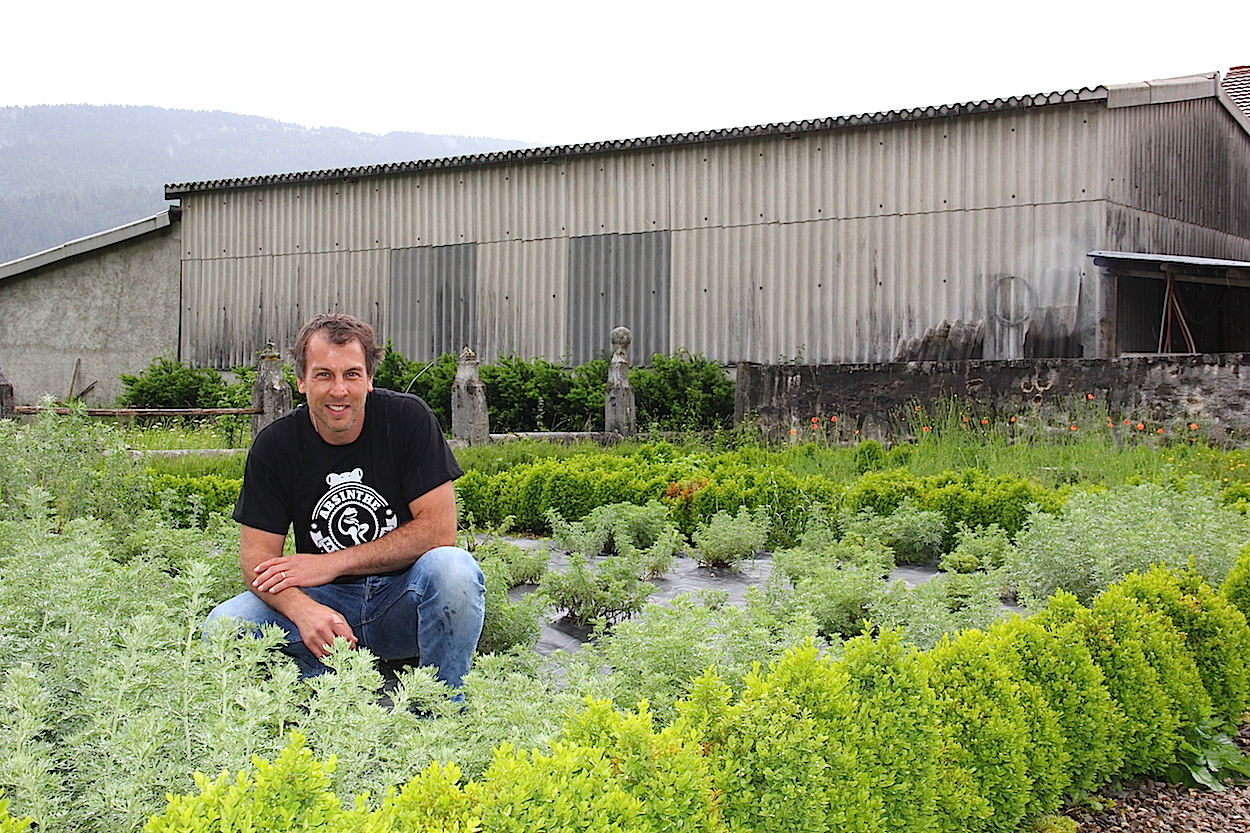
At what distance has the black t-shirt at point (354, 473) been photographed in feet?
12.8

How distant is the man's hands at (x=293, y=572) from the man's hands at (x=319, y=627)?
0.33 feet

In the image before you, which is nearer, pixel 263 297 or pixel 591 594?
pixel 591 594

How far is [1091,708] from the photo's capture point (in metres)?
3.48

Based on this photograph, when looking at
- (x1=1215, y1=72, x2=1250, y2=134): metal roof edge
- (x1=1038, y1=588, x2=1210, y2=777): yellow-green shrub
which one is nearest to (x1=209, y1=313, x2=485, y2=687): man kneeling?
(x1=1038, y1=588, x2=1210, y2=777): yellow-green shrub

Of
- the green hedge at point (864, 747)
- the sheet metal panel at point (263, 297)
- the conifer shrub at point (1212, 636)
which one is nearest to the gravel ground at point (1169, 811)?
the green hedge at point (864, 747)

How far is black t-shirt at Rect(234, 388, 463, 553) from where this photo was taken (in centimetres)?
391

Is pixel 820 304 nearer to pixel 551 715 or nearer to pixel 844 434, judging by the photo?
pixel 844 434

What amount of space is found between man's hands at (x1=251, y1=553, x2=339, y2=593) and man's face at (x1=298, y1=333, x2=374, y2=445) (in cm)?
47

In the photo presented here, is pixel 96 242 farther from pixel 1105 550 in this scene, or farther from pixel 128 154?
pixel 128 154

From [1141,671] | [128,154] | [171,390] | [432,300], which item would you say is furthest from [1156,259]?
[128,154]

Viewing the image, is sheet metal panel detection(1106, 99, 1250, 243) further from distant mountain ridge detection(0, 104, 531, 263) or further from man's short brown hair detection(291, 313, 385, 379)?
distant mountain ridge detection(0, 104, 531, 263)

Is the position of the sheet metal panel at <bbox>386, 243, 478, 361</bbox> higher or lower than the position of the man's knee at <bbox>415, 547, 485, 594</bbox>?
higher

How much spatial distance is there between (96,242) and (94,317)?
1385 millimetres

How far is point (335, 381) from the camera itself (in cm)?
376
